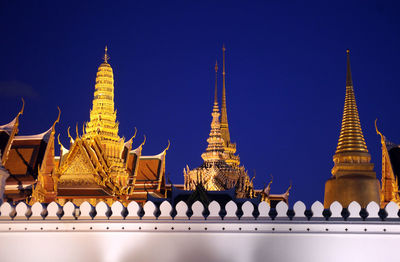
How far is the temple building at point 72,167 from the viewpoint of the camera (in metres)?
23.6

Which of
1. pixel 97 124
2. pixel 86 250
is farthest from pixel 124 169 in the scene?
pixel 86 250

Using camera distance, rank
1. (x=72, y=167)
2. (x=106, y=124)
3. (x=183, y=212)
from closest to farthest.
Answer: (x=183, y=212) < (x=72, y=167) < (x=106, y=124)

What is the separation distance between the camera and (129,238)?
1123 centimetres

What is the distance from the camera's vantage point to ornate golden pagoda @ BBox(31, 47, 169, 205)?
23656 mm

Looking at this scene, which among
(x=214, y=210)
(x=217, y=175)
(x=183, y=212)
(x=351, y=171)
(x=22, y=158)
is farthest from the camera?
(x=217, y=175)

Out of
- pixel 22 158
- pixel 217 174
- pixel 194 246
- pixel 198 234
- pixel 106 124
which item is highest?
pixel 106 124

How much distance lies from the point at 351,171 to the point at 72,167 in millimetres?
10323

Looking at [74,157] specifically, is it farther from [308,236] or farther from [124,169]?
[308,236]

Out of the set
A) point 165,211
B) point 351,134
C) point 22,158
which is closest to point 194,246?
point 165,211

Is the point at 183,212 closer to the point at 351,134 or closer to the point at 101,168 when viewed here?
the point at 101,168

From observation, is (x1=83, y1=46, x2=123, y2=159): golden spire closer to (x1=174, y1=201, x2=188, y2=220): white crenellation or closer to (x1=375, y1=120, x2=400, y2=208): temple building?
(x1=375, y1=120, x2=400, y2=208): temple building

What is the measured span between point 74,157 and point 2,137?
309cm

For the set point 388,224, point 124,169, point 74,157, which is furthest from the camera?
point 124,169

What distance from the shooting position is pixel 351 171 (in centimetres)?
2567
